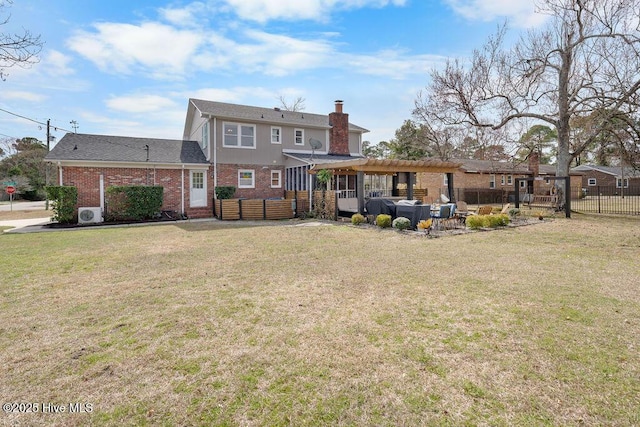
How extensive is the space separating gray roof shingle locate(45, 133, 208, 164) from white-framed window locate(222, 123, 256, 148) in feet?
5.84

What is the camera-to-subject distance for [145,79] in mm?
17391

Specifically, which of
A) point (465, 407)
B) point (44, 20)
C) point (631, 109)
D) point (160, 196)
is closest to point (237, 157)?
point (160, 196)

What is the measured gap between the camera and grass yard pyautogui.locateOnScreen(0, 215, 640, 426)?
2.46m

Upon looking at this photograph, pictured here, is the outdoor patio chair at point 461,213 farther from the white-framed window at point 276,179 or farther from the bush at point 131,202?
the bush at point 131,202

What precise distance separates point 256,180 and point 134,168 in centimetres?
629

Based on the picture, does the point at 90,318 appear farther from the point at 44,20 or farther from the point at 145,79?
the point at 145,79

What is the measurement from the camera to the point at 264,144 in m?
19.8

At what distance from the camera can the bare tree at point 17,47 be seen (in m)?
7.40

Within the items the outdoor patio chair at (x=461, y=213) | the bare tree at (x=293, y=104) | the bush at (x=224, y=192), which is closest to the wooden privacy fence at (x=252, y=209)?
the bush at (x=224, y=192)

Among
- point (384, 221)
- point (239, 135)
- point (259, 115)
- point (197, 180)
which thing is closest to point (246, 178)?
point (239, 135)

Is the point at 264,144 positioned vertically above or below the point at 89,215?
above

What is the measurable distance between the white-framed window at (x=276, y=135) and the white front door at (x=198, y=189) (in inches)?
179

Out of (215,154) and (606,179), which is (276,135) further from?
(606,179)

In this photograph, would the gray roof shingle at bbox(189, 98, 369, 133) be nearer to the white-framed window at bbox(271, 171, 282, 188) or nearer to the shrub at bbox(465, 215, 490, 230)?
the white-framed window at bbox(271, 171, 282, 188)
